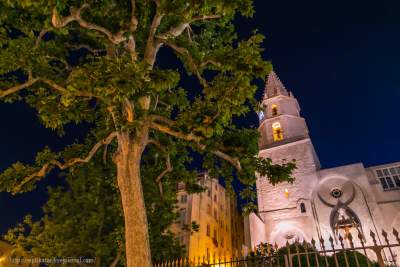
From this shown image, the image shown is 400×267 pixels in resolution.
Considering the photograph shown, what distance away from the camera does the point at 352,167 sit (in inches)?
1087

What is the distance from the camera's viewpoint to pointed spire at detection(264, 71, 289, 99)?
127ft

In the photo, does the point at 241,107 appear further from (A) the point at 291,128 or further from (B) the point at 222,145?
(A) the point at 291,128

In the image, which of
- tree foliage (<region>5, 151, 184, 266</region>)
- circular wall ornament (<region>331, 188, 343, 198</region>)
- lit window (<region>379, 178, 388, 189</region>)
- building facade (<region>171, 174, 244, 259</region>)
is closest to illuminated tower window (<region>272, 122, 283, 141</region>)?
circular wall ornament (<region>331, 188, 343, 198</region>)

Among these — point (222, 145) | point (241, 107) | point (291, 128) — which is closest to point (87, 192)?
point (222, 145)

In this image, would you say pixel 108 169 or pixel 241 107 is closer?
pixel 241 107

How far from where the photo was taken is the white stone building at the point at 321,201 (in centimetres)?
2535

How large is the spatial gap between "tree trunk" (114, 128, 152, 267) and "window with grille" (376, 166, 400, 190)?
1038 inches

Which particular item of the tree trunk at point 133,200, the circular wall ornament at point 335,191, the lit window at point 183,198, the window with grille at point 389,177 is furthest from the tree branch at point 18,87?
the window with grille at point 389,177

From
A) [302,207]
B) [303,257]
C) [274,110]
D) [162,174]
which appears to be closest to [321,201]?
[302,207]

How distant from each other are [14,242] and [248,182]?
39.1 ft

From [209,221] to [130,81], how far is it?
1111 inches

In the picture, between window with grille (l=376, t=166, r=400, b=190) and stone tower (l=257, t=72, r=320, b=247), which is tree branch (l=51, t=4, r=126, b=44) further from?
window with grille (l=376, t=166, r=400, b=190)

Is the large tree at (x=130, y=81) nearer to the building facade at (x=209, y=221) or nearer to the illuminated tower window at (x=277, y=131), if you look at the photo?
the building facade at (x=209, y=221)

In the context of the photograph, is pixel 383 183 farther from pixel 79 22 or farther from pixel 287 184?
pixel 79 22
